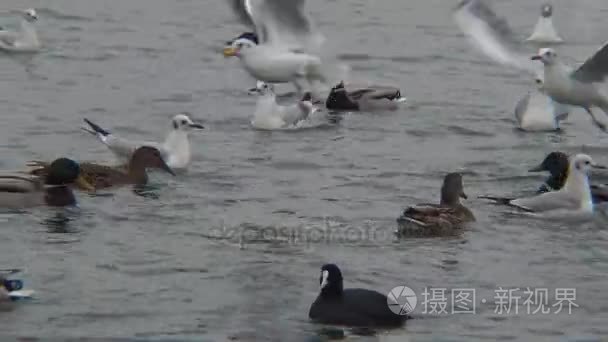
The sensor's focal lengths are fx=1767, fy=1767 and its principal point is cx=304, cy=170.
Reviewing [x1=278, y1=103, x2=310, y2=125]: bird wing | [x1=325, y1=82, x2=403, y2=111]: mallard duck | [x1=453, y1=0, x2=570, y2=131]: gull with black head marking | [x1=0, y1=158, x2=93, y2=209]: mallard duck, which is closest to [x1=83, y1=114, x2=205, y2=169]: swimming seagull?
[x1=0, y1=158, x2=93, y2=209]: mallard duck

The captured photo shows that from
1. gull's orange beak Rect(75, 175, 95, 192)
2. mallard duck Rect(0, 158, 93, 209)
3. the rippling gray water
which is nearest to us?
the rippling gray water

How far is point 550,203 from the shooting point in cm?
1578

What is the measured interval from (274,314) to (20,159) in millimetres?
6236

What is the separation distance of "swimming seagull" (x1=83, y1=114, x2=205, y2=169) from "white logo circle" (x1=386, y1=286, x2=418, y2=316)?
500cm

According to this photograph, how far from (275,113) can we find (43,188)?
16.0 feet

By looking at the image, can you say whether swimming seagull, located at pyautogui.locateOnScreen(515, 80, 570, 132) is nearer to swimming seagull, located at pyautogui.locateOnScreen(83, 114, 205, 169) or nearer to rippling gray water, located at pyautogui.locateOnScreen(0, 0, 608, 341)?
rippling gray water, located at pyautogui.locateOnScreen(0, 0, 608, 341)

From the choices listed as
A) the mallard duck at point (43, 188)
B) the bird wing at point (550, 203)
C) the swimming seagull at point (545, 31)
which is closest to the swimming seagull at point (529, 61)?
the bird wing at point (550, 203)

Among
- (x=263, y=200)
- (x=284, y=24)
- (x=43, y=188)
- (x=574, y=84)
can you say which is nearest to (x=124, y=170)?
(x=43, y=188)

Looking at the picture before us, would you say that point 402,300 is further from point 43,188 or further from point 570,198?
point 43,188

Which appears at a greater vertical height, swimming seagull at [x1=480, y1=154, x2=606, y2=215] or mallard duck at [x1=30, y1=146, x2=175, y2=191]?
mallard duck at [x1=30, y1=146, x2=175, y2=191]

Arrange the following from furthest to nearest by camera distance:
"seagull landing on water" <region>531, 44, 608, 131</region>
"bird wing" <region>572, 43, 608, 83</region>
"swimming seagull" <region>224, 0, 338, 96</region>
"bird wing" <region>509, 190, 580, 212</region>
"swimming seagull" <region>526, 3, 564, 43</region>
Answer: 1. "swimming seagull" <region>526, 3, 564, 43</region>
2. "swimming seagull" <region>224, 0, 338, 96</region>
3. "seagull landing on water" <region>531, 44, 608, 131</region>
4. "bird wing" <region>572, 43, 608, 83</region>
5. "bird wing" <region>509, 190, 580, 212</region>

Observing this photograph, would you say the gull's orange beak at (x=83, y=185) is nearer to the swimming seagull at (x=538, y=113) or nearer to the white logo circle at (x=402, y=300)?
the white logo circle at (x=402, y=300)

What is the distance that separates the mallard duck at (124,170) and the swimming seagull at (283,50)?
6.91ft

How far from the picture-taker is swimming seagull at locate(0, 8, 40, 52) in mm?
25000
